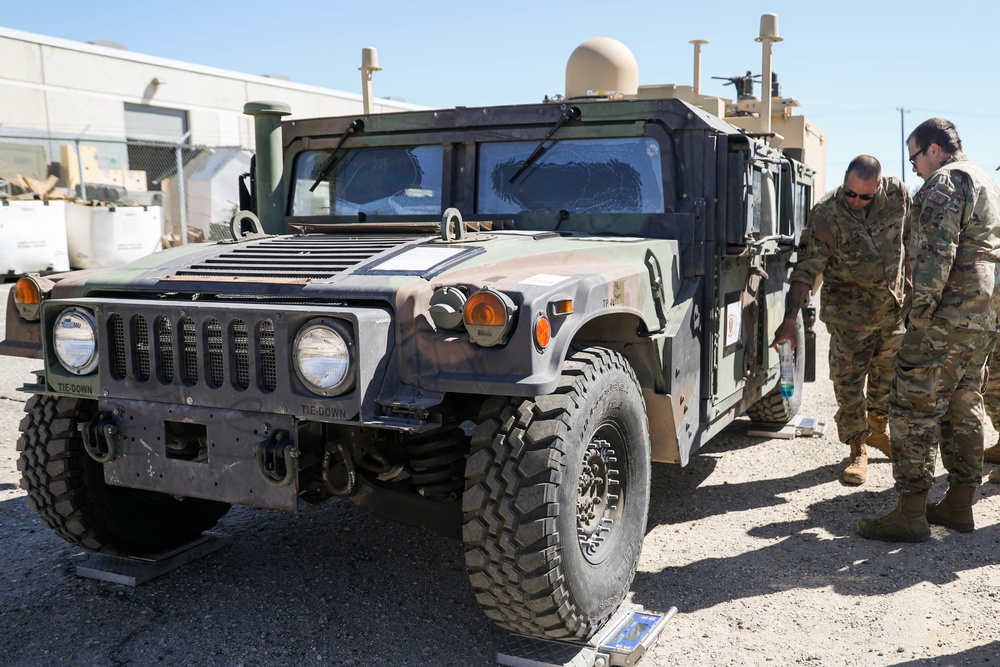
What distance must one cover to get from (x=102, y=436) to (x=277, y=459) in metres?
0.66

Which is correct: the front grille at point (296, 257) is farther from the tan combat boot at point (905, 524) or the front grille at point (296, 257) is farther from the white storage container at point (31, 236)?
the white storage container at point (31, 236)

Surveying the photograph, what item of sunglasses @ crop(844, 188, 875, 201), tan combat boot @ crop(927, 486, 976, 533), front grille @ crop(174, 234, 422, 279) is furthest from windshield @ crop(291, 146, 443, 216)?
tan combat boot @ crop(927, 486, 976, 533)

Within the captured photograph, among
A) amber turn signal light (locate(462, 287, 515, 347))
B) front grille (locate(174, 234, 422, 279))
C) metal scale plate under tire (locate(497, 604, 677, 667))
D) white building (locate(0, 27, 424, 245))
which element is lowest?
metal scale plate under tire (locate(497, 604, 677, 667))

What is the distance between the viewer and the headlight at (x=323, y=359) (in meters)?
2.61

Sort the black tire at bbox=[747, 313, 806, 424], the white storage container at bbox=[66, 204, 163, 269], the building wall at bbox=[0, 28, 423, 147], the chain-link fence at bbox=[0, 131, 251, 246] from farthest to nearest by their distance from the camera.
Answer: the building wall at bbox=[0, 28, 423, 147] < the chain-link fence at bbox=[0, 131, 251, 246] < the white storage container at bbox=[66, 204, 163, 269] < the black tire at bbox=[747, 313, 806, 424]

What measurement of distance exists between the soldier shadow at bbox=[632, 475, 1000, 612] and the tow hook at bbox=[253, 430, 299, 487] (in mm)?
1560

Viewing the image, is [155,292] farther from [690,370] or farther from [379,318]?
[690,370]

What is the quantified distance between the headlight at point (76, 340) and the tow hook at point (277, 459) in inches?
28.5

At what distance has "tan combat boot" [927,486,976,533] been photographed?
4277 mm

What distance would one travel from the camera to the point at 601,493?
3223 millimetres

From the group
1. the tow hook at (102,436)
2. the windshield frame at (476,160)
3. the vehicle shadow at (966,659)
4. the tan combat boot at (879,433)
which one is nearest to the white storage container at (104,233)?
the windshield frame at (476,160)

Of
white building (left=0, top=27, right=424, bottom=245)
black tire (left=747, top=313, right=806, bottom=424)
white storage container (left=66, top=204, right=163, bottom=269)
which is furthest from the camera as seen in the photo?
white building (left=0, top=27, right=424, bottom=245)

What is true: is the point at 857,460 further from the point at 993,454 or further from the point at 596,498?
the point at 596,498

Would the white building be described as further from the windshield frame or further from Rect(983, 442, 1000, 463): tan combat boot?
Rect(983, 442, 1000, 463): tan combat boot
